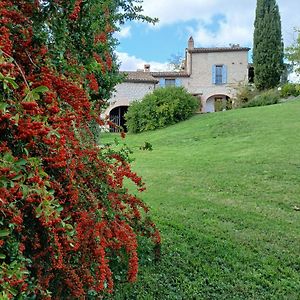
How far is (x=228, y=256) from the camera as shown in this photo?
468 centimetres

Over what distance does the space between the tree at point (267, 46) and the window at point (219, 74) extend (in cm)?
334

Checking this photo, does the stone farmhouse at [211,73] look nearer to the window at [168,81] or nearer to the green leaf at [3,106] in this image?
the window at [168,81]

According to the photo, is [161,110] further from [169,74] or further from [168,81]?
[168,81]

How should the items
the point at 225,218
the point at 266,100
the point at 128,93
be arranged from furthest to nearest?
the point at 128,93, the point at 266,100, the point at 225,218

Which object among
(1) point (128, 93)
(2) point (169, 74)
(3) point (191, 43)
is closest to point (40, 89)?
(1) point (128, 93)

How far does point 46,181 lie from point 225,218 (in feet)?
15.0

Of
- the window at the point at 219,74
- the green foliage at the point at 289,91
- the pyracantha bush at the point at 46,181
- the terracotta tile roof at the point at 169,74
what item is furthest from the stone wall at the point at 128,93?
the pyracantha bush at the point at 46,181

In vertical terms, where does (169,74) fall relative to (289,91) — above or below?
above

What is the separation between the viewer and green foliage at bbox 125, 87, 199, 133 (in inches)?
730

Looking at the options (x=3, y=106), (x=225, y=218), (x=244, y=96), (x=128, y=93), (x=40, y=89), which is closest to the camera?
(x=3, y=106)

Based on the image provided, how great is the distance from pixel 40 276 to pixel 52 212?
56cm

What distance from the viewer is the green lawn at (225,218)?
409cm

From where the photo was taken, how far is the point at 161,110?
1842 cm

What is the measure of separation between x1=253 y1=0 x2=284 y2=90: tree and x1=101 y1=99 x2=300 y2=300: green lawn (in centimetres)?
1349
